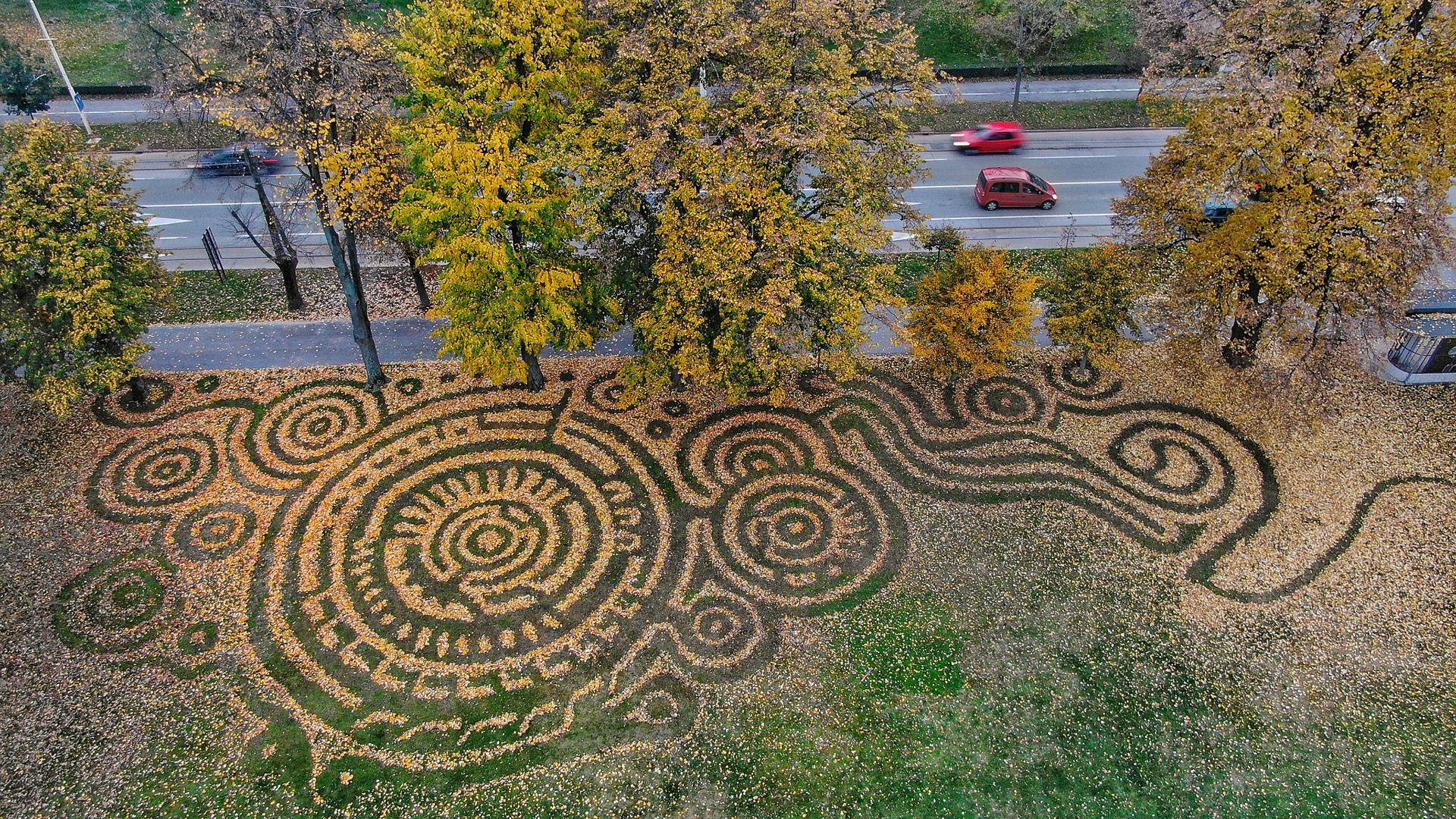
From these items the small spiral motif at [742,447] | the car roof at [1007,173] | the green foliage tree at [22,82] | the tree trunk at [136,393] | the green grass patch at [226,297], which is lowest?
the small spiral motif at [742,447]

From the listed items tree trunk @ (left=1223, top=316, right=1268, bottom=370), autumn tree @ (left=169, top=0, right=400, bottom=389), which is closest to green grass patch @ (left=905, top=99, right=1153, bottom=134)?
tree trunk @ (left=1223, top=316, right=1268, bottom=370)

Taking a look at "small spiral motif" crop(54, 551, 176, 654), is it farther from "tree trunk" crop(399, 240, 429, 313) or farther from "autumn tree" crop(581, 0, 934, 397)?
"autumn tree" crop(581, 0, 934, 397)

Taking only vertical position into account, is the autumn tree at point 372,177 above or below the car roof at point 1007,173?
above

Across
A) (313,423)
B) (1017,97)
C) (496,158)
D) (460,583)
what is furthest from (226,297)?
(1017,97)

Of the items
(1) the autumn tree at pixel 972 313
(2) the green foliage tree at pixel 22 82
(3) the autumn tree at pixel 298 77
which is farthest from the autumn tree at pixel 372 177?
(2) the green foliage tree at pixel 22 82

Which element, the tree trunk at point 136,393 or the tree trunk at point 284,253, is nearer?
the tree trunk at point 136,393

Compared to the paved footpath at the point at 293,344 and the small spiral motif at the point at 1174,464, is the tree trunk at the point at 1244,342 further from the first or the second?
the paved footpath at the point at 293,344
